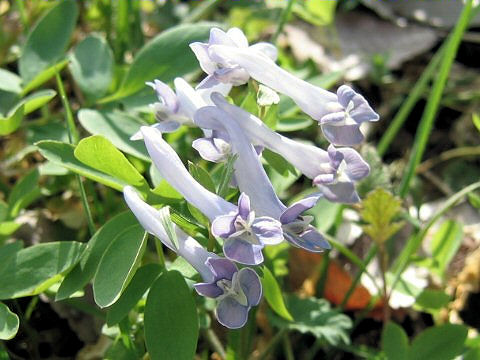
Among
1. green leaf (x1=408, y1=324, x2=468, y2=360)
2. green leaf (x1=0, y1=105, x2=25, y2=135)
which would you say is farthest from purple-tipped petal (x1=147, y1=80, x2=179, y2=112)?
green leaf (x1=408, y1=324, x2=468, y2=360)

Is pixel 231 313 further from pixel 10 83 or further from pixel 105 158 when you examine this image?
pixel 10 83

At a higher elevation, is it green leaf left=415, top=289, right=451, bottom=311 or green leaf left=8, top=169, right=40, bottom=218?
green leaf left=8, top=169, right=40, bottom=218

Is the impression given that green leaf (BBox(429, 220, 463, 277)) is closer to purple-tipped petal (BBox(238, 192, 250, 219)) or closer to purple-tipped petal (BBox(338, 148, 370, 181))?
purple-tipped petal (BBox(338, 148, 370, 181))

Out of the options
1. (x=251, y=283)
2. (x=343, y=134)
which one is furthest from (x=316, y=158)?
(x=251, y=283)

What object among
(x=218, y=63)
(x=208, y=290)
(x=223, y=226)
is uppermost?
(x=218, y=63)

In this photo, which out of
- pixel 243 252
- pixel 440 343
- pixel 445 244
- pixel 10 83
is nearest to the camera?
pixel 243 252

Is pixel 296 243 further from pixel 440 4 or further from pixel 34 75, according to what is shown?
pixel 440 4

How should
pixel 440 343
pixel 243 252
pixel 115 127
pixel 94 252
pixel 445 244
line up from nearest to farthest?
1. pixel 243 252
2. pixel 94 252
3. pixel 440 343
4. pixel 115 127
5. pixel 445 244
